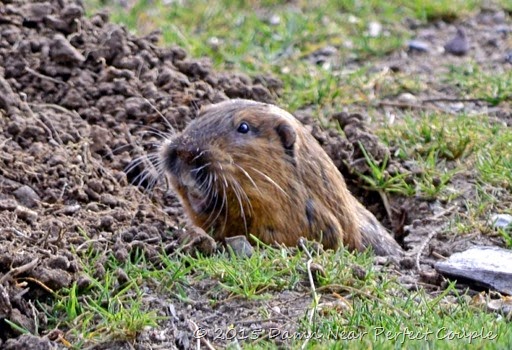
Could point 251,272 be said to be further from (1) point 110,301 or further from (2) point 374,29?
(2) point 374,29

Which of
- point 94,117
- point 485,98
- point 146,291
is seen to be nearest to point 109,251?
point 146,291

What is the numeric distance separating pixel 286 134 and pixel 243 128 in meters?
0.22

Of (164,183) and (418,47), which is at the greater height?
(418,47)

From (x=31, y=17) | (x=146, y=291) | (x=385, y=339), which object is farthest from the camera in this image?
→ (x=31, y=17)

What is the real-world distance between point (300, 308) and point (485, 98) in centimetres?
320

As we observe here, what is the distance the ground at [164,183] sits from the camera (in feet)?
14.6

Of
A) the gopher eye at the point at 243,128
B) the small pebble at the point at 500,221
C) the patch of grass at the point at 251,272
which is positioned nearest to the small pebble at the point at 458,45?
the small pebble at the point at 500,221

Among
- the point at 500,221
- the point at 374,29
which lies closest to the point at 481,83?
the point at 374,29

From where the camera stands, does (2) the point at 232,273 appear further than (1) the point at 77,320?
Yes

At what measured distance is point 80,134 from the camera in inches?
244

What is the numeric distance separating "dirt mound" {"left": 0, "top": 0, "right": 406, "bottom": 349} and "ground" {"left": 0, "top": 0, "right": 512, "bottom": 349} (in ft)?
0.03

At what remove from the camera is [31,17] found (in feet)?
22.7

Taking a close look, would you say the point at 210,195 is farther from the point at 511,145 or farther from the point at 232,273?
the point at 511,145

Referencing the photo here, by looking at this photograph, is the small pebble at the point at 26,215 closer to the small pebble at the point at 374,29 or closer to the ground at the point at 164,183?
the ground at the point at 164,183
